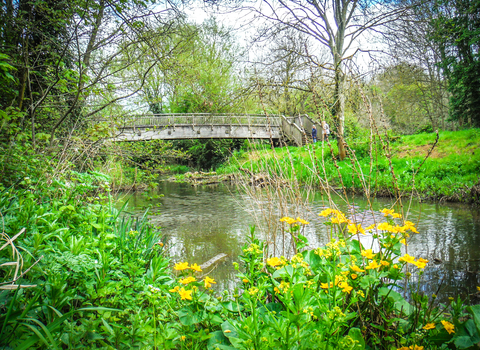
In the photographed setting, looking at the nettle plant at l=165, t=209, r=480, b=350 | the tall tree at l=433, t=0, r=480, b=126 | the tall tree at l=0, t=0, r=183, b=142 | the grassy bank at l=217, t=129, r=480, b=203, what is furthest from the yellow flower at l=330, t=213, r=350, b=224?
the tall tree at l=433, t=0, r=480, b=126

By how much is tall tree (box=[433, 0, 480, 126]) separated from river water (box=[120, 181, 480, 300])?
7.69m

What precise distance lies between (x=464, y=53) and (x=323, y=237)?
13.3 meters

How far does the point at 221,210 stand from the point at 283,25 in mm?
8103

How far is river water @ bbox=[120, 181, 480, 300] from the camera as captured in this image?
11.9ft

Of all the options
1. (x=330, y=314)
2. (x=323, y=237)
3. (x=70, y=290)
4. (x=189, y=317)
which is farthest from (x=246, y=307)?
(x=323, y=237)

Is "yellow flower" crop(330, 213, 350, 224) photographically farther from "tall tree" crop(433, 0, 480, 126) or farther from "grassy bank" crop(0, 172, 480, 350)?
"tall tree" crop(433, 0, 480, 126)

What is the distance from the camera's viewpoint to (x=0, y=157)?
314cm

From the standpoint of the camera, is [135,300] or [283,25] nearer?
[135,300]

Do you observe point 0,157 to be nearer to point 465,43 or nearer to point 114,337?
point 114,337

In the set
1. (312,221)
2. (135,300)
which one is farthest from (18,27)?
(312,221)

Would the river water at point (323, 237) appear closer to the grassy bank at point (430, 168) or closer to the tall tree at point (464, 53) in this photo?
the grassy bank at point (430, 168)

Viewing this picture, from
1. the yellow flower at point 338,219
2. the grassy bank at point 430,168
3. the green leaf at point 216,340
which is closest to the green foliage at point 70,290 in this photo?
the green leaf at point 216,340

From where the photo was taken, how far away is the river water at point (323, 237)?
3.62 m

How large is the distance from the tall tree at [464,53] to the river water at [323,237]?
769 centimetres
